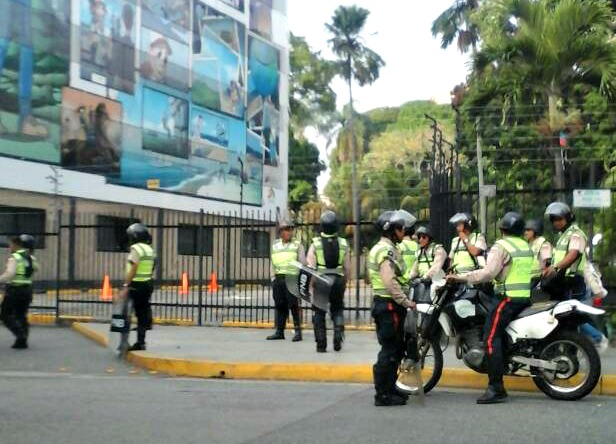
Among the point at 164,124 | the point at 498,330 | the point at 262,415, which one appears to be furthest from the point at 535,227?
the point at 164,124

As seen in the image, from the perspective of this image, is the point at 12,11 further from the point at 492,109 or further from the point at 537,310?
the point at 537,310

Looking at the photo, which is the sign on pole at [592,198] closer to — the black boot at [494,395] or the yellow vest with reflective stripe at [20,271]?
the black boot at [494,395]

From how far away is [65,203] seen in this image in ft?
100

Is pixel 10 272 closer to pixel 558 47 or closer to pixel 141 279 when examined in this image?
pixel 141 279

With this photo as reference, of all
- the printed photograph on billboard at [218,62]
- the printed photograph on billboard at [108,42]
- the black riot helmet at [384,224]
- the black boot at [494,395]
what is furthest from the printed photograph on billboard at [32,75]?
the black boot at [494,395]

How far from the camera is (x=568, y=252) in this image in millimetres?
8969

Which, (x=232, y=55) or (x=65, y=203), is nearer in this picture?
(x=65, y=203)

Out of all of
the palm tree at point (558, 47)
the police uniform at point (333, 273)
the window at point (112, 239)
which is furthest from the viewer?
the window at point (112, 239)

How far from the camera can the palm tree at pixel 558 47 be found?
18203 millimetres

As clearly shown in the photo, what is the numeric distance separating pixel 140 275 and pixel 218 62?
30.5m

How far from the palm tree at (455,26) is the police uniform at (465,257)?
2820 cm

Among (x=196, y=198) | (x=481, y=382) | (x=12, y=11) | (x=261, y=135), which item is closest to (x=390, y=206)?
(x=261, y=135)

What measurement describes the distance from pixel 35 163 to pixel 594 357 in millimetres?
24584

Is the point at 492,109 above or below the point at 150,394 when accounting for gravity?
above
